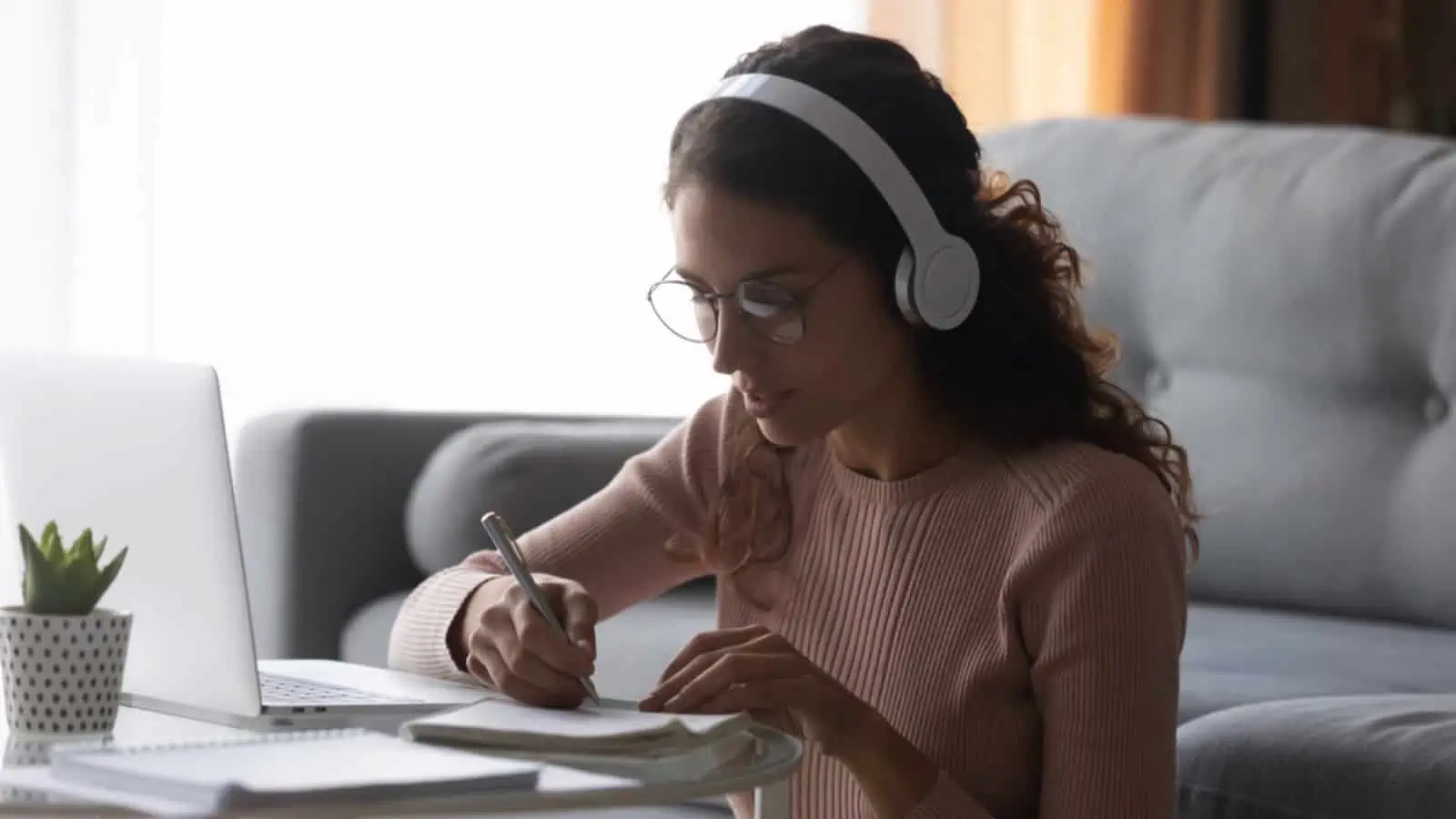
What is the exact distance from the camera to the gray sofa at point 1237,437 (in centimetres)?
206

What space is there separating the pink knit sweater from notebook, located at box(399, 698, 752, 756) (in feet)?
0.72

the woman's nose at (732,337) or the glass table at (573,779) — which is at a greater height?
the woman's nose at (732,337)

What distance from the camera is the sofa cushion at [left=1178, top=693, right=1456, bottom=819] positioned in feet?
4.19

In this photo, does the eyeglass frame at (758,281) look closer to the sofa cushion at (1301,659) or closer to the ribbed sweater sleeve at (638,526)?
the ribbed sweater sleeve at (638,526)

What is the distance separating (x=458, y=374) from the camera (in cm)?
279

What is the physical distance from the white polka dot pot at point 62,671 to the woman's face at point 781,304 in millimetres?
384

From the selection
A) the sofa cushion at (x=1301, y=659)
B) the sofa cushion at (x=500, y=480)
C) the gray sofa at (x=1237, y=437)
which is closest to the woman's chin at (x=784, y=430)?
the sofa cushion at (x=1301, y=659)

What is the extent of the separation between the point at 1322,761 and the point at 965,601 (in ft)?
0.89

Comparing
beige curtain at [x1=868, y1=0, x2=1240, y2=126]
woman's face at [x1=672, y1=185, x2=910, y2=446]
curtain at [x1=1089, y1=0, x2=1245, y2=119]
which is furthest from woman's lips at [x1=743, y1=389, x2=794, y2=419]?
curtain at [x1=1089, y1=0, x2=1245, y2=119]

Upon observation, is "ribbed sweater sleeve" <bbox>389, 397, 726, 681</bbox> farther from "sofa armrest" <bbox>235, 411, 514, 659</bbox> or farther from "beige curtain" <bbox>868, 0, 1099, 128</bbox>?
"beige curtain" <bbox>868, 0, 1099, 128</bbox>

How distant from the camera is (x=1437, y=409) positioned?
2.09 meters

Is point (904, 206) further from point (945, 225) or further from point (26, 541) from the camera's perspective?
point (26, 541)

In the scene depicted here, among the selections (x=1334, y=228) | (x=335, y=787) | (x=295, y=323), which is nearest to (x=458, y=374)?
(x=295, y=323)

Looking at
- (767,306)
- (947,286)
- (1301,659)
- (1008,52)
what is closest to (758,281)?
(767,306)
